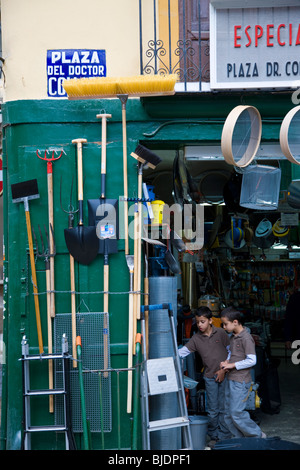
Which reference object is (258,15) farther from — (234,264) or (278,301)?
(278,301)

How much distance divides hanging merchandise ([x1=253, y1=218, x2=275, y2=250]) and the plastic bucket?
4.21 m

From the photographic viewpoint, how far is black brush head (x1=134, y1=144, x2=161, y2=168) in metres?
6.74

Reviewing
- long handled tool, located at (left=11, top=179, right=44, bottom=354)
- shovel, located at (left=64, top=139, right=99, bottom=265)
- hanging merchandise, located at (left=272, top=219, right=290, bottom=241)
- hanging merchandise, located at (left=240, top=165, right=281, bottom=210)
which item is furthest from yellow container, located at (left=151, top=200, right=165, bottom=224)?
hanging merchandise, located at (left=272, top=219, right=290, bottom=241)

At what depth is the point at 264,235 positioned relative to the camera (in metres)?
10.8

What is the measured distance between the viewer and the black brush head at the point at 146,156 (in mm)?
6738

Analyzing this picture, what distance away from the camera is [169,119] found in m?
7.04

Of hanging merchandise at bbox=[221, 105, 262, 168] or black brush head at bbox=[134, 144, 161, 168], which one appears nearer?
hanging merchandise at bbox=[221, 105, 262, 168]

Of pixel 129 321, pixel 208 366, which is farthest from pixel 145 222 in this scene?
pixel 208 366

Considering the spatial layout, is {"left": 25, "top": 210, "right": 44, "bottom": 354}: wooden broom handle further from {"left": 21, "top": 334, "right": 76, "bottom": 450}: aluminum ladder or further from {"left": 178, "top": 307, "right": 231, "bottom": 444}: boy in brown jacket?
{"left": 178, "top": 307, "right": 231, "bottom": 444}: boy in brown jacket

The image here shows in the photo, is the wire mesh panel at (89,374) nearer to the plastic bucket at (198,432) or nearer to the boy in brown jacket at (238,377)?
the plastic bucket at (198,432)

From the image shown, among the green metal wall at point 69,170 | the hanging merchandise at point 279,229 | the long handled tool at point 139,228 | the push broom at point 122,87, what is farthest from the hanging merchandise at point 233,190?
the push broom at point 122,87

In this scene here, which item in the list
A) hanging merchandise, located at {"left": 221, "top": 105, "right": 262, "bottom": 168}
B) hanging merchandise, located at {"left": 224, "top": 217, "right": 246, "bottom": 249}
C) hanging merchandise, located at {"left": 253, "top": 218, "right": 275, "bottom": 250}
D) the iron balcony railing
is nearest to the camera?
hanging merchandise, located at {"left": 221, "top": 105, "right": 262, "bottom": 168}

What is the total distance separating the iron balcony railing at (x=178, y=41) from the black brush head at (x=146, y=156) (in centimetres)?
89

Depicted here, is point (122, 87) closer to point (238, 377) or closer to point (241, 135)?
point (241, 135)
